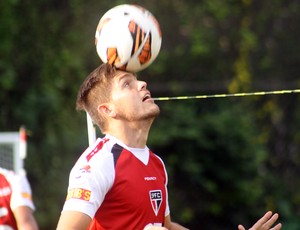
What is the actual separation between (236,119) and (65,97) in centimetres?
266

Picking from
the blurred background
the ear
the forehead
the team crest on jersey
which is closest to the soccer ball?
the forehead

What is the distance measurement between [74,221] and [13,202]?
196 cm

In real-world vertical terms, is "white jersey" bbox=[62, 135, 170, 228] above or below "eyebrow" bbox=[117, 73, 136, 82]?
below

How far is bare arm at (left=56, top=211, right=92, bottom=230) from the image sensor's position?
4.57 metres

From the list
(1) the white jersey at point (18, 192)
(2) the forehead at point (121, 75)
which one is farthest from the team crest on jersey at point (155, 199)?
(1) the white jersey at point (18, 192)

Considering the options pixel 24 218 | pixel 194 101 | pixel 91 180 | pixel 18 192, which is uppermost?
pixel 91 180

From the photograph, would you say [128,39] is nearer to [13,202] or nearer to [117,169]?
[117,169]

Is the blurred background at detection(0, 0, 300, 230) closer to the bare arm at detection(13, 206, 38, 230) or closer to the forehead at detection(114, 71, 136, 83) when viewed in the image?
the bare arm at detection(13, 206, 38, 230)

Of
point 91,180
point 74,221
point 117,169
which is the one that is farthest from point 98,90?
point 74,221

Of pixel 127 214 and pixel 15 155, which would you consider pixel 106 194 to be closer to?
pixel 127 214

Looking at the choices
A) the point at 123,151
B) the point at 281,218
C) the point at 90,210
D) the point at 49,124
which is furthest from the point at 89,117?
the point at 281,218

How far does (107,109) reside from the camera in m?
5.08

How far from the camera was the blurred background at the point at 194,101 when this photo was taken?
15297mm

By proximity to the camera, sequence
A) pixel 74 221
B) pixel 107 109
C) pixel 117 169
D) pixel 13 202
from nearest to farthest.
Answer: pixel 74 221, pixel 117 169, pixel 107 109, pixel 13 202
